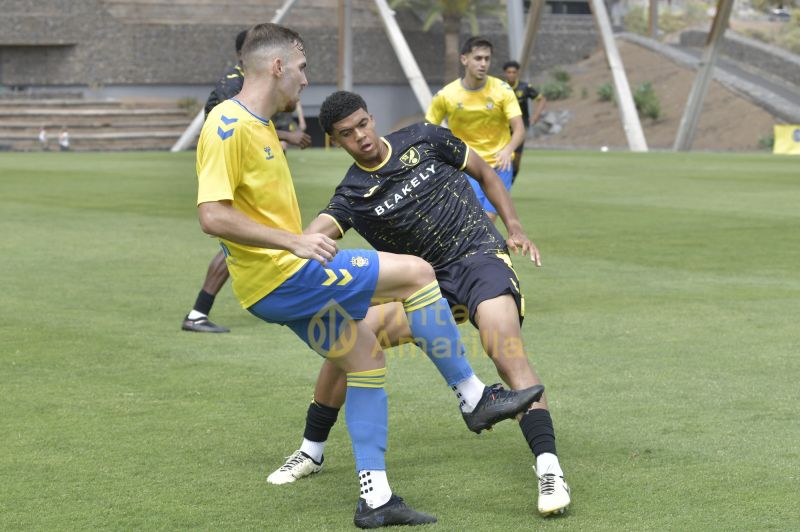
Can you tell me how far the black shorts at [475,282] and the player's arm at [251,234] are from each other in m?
1.18

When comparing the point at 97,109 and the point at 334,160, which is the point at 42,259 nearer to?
the point at 334,160

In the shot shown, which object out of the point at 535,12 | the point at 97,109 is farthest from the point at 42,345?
the point at 97,109

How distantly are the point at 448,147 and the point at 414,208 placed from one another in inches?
17.1

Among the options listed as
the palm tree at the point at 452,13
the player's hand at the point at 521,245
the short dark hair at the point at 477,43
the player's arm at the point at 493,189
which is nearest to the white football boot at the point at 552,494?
the player's hand at the point at 521,245

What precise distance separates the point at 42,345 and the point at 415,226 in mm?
4064

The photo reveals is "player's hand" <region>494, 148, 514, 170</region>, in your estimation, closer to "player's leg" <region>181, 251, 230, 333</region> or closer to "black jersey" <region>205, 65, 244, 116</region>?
"black jersey" <region>205, 65, 244, 116</region>

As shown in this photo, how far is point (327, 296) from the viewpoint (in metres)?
5.42

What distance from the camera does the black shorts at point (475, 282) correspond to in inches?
241

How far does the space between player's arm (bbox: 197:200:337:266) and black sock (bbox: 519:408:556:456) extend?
129cm

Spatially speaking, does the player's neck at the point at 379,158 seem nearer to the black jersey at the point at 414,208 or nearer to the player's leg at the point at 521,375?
the black jersey at the point at 414,208

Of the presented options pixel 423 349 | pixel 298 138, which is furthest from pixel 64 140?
pixel 423 349

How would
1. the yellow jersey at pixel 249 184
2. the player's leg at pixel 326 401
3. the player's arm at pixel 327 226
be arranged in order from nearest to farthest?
the yellow jersey at pixel 249 184 < the player's leg at pixel 326 401 < the player's arm at pixel 327 226

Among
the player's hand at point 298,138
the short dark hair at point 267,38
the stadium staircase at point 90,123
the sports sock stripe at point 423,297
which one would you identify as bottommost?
the stadium staircase at point 90,123

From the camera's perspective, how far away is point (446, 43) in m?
73.4
